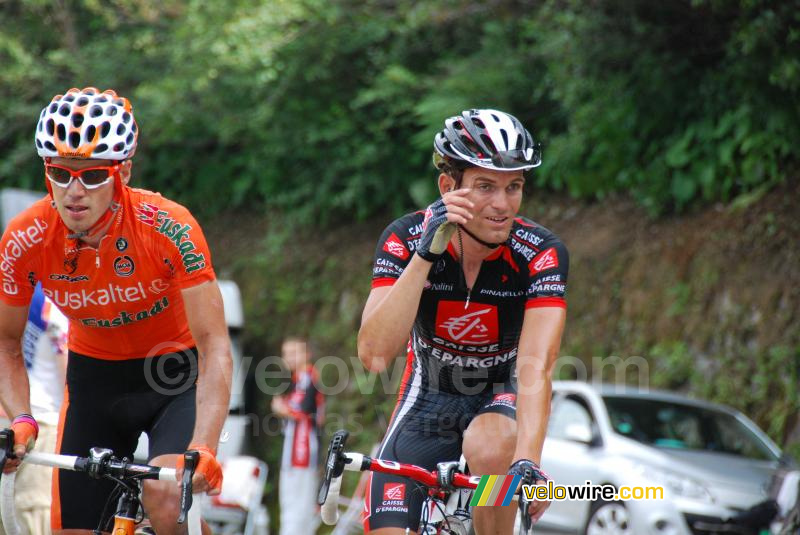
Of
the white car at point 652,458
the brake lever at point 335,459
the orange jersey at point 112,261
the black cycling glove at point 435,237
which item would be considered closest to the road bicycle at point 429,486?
the brake lever at point 335,459

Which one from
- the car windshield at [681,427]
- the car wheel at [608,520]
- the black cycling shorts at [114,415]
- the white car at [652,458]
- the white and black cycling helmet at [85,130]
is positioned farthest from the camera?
the car windshield at [681,427]

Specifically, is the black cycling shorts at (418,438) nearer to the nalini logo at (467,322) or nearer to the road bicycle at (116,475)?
the nalini logo at (467,322)

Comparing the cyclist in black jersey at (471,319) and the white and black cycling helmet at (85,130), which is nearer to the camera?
the cyclist in black jersey at (471,319)

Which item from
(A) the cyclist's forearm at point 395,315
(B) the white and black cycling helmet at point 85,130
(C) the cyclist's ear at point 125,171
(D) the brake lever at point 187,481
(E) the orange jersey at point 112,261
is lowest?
(D) the brake lever at point 187,481

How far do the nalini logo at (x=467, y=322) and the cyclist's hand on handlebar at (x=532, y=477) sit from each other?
89 centimetres

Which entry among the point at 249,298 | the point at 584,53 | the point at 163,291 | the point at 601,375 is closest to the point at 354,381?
the point at 249,298

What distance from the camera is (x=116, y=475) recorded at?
420cm

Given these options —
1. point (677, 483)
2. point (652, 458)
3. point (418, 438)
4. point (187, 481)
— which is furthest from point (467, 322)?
point (652, 458)

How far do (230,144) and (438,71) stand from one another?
5.73m

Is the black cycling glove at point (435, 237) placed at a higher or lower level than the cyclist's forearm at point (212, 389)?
higher

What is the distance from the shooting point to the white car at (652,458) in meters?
9.48

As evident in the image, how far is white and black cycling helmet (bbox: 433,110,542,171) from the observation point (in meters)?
4.28

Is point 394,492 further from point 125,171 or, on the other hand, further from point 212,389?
point 125,171

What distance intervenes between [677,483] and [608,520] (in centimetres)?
73
